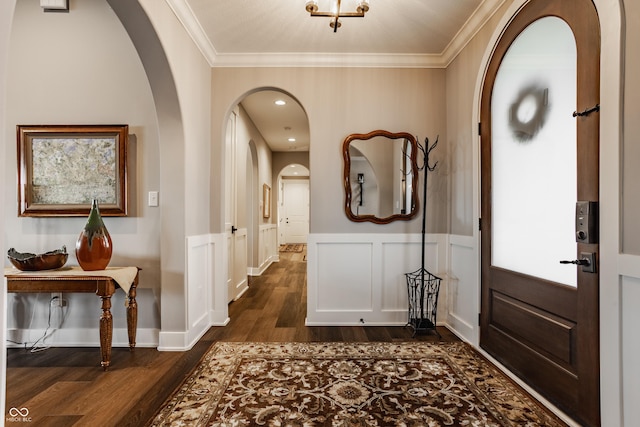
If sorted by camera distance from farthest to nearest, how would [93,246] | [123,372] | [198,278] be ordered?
1. [198,278]
2. [93,246]
3. [123,372]

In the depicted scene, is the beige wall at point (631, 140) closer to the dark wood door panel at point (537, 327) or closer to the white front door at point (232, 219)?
the dark wood door panel at point (537, 327)

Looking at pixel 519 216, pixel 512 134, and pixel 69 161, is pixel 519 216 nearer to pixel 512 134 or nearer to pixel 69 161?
pixel 512 134

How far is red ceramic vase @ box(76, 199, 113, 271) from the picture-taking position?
237 centimetres

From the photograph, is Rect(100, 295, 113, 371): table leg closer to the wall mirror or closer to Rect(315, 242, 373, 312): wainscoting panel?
Rect(315, 242, 373, 312): wainscoting panel

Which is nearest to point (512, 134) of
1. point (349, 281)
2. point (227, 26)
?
point (349, 281)

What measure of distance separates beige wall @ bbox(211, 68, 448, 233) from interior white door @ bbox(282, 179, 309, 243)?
937cm

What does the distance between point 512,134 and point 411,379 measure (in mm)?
1725

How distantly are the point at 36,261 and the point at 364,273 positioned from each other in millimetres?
2561

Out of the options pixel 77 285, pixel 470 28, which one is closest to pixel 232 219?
pixel 77 285

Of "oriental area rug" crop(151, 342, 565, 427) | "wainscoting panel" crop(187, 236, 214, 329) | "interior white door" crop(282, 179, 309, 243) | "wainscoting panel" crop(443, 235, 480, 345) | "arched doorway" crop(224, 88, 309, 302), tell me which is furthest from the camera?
"interior white door" crop(282, 179, 309, 243)

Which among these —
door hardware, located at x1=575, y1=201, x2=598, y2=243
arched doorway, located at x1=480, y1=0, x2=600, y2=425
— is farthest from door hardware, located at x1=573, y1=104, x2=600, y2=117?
door hardware, located at x1=575, y1=201, x2=598, y2=243

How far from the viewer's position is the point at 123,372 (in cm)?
226

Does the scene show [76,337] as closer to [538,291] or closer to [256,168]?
[538,291]

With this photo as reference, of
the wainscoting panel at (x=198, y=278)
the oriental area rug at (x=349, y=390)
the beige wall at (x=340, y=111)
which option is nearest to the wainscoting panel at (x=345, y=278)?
the beige wall at (x=340, y=111)
